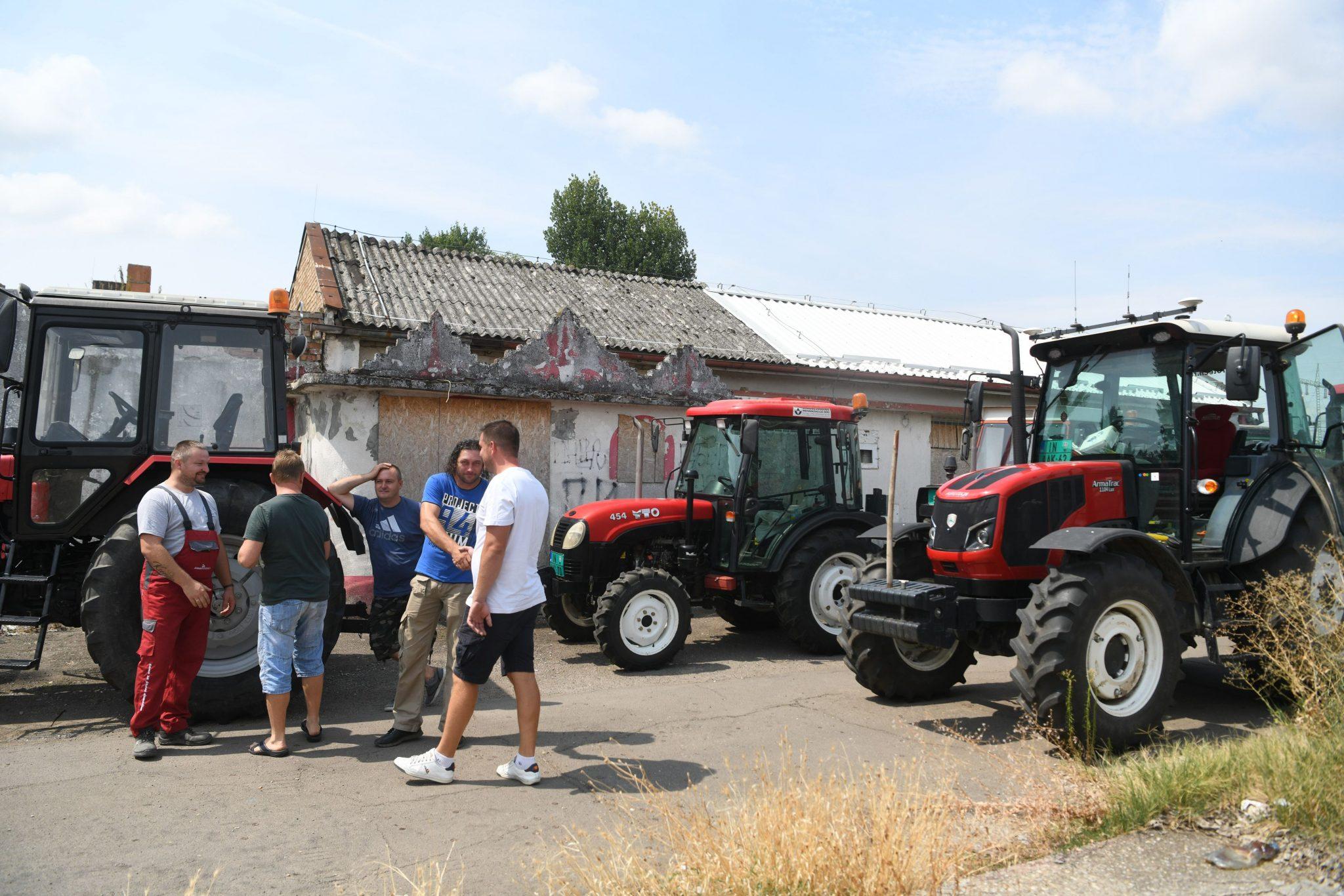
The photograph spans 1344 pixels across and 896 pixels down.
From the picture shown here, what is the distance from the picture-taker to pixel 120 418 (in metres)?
6.42

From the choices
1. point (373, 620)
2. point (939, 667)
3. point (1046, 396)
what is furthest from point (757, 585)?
point (373, 620)

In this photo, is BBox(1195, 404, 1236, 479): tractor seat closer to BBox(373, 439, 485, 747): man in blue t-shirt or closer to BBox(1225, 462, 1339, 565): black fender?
BBox(1225, 462, 1339, 565): black fender

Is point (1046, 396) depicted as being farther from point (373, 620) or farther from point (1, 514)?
point (1, 514)

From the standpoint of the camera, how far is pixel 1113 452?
6570 mm

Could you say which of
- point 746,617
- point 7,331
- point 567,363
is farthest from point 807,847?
point 567,363

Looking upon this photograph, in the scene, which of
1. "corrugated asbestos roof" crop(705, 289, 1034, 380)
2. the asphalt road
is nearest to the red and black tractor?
the asphalt road

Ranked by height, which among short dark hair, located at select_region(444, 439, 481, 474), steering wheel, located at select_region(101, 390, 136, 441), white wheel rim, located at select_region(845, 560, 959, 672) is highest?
steering wheel, located at select_region(101, 390, 136, 441)

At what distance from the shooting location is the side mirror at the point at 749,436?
8055mm

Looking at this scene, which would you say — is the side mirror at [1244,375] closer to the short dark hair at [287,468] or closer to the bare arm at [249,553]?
the short dark hair at [287,468]

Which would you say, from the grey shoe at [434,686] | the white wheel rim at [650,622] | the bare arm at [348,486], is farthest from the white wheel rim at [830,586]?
the bare arm at [348,486]

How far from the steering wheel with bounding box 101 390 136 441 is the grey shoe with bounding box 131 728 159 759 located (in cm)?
204

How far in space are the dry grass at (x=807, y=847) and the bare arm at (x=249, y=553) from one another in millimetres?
2620

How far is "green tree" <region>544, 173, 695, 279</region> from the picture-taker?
34719 mm

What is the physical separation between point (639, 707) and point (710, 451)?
2.91 m
